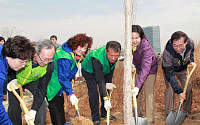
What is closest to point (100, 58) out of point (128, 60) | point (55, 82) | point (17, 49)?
point (128, 60)

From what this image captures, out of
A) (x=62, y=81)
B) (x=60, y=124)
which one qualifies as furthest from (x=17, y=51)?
(x=60, y=124)

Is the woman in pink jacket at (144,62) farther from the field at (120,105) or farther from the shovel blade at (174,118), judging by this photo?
the field at (120,105)

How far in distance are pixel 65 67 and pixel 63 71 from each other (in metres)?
0.06

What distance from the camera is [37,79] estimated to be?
274cm

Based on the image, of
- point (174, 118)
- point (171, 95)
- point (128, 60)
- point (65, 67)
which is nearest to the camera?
point (128, 60)

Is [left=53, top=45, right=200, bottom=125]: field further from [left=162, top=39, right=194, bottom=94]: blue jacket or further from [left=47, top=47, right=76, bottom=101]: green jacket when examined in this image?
[left=47, top=47, right=76, bottom=101]: green jacket

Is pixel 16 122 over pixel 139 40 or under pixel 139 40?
under

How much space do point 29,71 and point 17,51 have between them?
2.02ft

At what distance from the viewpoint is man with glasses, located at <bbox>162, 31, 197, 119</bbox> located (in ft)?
10.1

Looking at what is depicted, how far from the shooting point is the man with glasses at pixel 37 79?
7.53 ft

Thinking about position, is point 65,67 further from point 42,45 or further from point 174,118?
point 174,118

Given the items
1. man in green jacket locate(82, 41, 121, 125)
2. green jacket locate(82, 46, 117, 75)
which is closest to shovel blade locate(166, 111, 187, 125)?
man in green jacket locate(82, 41, 121, 125)

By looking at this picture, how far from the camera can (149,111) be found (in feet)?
10.9

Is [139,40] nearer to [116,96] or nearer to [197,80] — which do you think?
[116,96]
